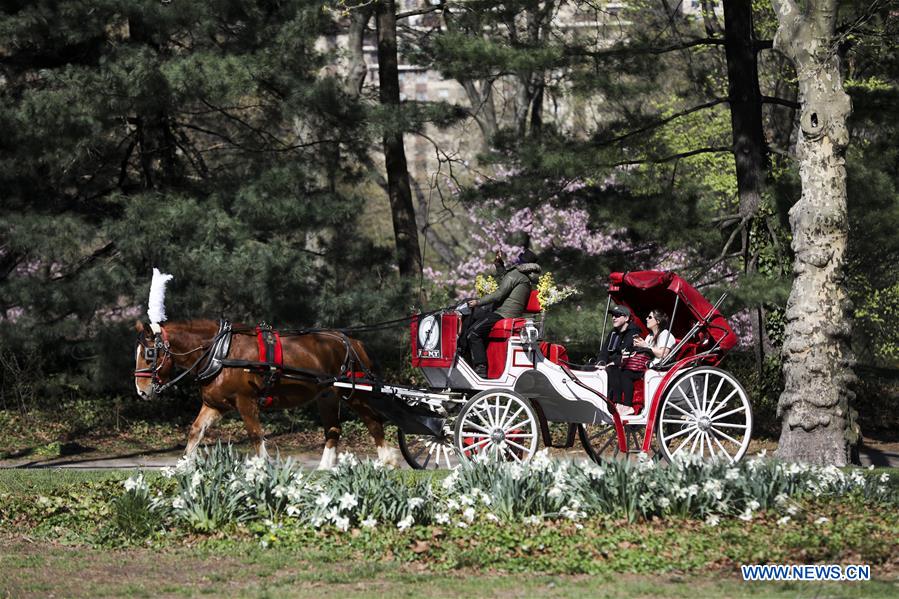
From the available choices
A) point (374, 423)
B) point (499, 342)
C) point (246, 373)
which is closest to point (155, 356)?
point (246, 373)

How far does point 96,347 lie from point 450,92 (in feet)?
131

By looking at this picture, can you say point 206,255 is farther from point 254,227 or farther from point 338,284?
point 338,284

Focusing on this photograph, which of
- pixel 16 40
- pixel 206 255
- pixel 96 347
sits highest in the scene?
pixel 16 40

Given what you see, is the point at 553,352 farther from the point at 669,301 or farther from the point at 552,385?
the point at 669,301

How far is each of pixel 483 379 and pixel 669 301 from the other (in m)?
2.27

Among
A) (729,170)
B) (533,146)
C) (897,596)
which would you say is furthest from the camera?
(729,170)

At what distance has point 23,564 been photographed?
905 centimetres

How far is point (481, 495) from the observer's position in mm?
9859

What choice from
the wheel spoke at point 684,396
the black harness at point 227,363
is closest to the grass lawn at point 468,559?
the wheel spoke at point 684,396

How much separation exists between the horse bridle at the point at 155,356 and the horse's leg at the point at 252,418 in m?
0.89

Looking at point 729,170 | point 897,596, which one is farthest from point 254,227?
point 729,170

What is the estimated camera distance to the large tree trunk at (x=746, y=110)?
66.0 ft

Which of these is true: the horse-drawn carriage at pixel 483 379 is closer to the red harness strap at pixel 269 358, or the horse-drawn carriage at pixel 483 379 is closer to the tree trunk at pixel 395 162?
the red harness strap at pixel 269 358

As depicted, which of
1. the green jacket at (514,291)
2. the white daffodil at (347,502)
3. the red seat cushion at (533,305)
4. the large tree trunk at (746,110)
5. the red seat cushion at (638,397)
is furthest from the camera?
the large tree trunk at (746,110)
